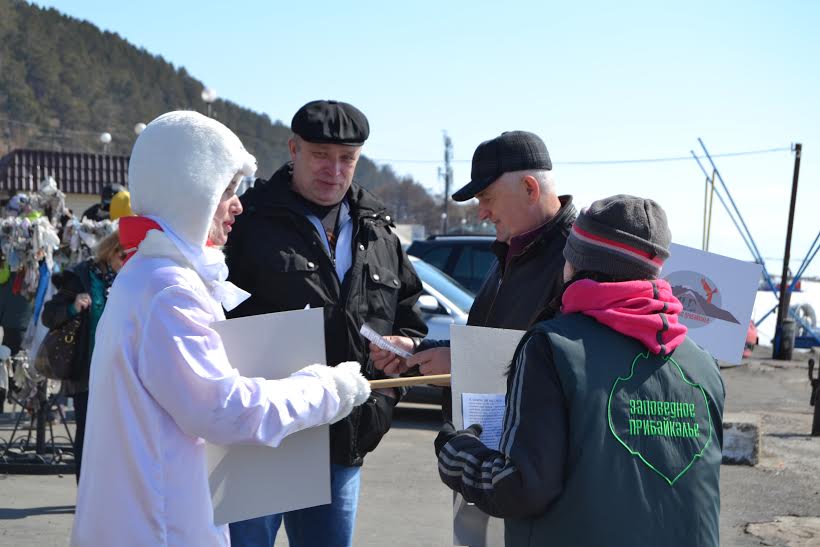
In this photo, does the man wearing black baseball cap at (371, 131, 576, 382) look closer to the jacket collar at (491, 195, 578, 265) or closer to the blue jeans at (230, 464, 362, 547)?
the jacket collar at (491, 195, 578, 265)

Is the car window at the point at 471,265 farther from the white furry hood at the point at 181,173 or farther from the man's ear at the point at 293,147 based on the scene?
the white furry hood at the point at 181,173

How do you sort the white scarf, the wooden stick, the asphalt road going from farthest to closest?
the asphalt road < the wooden stick < the white scarf

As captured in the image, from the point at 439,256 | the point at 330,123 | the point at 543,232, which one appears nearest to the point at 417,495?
the point at 330,123

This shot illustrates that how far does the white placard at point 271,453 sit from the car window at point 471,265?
33.7ft

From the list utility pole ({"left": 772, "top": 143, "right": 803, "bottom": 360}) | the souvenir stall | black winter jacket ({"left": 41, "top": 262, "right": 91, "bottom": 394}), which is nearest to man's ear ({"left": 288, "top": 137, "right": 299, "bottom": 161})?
black winter jacket ({"left": 41, "top": 262, "right": 91, "bottom": 394})

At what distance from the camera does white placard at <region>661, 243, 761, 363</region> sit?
3.75 metres

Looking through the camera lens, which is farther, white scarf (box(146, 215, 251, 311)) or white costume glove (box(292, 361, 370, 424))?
white costume glove (box(292, 361, 370, 424))

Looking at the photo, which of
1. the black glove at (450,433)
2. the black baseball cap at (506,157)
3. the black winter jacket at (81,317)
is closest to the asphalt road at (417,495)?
the black winter jacket at (81,317)

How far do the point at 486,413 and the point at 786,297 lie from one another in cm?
2319

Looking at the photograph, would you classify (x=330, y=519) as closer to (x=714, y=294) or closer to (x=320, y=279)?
(x=320, y=279)

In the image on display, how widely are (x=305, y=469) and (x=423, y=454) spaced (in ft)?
20.6

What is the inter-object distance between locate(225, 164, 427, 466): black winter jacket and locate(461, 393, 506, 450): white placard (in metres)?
0.86

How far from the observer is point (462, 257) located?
1329 centimetres

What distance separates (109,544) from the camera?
2.46m
